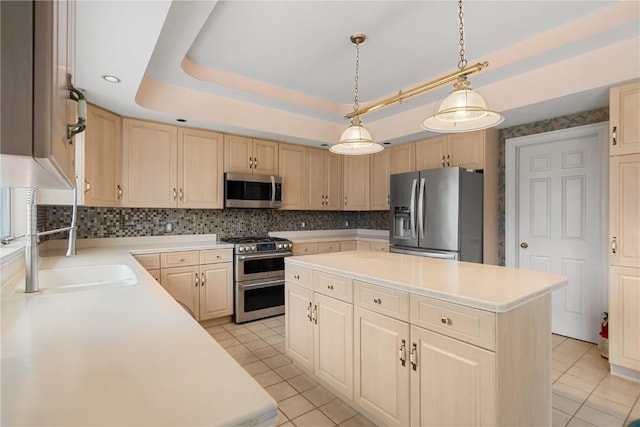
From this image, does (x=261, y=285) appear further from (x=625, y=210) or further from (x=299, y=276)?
(x=625, y=210)

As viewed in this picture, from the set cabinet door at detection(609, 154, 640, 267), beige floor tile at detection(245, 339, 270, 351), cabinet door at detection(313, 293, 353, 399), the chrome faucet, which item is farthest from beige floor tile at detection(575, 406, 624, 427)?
the chrome faucet

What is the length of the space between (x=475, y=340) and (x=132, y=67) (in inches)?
105

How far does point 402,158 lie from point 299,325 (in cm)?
282

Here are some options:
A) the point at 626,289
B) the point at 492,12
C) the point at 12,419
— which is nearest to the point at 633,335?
the point at 626,289

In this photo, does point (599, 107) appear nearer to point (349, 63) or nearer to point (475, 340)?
point (349, 63)

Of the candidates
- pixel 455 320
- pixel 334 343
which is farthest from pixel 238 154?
pixel 455 320

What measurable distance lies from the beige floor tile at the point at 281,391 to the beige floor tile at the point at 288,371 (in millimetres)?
96

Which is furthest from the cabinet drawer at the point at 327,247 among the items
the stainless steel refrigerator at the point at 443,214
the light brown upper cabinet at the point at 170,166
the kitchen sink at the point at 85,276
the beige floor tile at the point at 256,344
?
the kitchen sink at the point at 85,276

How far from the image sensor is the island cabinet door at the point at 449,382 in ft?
4.50

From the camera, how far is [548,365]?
5.46 ft

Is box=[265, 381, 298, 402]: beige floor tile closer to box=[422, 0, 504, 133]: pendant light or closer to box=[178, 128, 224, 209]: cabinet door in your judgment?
box=[422, 0, 504, 133]: pendant light

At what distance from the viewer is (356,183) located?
4.97 m

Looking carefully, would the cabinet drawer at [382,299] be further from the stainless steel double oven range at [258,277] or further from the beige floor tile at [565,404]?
the stainless steel double oven range at [258,277]

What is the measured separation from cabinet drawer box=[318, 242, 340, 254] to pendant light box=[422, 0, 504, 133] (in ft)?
8.82
